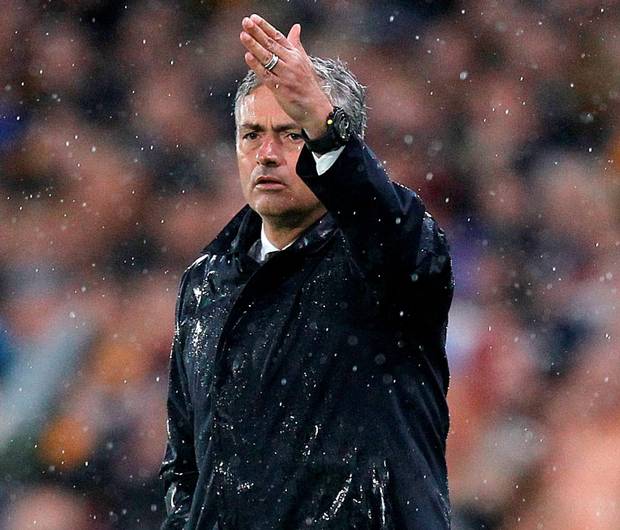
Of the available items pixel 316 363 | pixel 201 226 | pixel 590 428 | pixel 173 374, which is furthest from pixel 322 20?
pixel 316 363

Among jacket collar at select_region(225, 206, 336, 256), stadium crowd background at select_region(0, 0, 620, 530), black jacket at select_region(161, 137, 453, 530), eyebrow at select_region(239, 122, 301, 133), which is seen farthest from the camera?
stadium crowd background at select_region(0, 0, 620, 530)

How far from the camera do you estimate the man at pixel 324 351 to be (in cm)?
211

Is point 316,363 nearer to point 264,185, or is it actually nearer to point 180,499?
point 264,185

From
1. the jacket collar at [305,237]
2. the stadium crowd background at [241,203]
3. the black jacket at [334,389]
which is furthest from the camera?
the stadium crowd background at [241,203]

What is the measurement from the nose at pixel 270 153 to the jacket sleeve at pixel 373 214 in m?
0.35

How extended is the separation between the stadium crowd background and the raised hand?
2365mm

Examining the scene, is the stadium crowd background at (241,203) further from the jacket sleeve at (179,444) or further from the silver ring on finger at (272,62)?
the silver ring on finger at (272,62)

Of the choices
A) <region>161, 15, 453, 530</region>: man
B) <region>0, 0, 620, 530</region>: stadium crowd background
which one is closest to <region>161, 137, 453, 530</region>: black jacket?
<region>161, 15, 453, 530</region>: man

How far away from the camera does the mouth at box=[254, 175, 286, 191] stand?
2.46 metres

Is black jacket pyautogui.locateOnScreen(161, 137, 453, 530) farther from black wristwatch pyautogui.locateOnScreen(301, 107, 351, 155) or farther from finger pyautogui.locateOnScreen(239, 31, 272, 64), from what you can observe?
finger pyautogui.locateOnScreen(239, 31, 272, 64)

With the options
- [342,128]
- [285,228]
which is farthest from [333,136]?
[285,228]

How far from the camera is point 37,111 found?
5.26 m

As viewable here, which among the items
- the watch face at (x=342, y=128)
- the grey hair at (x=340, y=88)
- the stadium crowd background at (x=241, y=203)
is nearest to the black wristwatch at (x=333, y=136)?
the watch face at (x=342, y=128)

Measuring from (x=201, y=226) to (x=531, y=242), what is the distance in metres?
1.16
